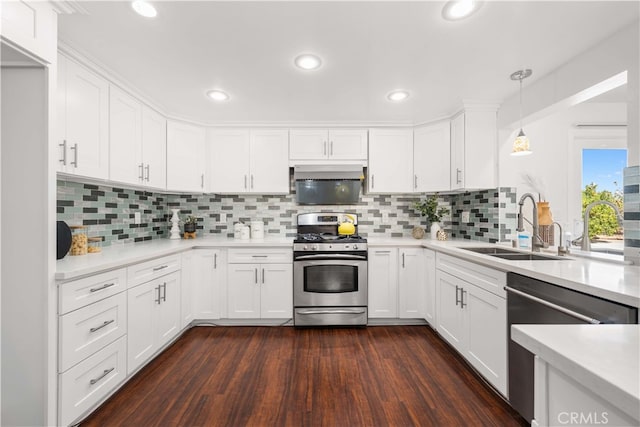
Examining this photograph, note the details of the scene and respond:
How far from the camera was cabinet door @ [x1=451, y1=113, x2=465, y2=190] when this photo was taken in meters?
2.91

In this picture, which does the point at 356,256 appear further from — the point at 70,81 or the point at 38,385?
the point at 70,81

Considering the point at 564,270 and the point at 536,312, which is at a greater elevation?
the point at 564,270

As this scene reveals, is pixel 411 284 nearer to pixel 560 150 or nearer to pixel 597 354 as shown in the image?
pixel 560 150

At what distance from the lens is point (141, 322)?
2.10 meters

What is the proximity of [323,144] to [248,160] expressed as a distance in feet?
2.99

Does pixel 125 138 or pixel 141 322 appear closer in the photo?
pixel 141 322

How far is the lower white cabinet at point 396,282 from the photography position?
9.90 ft

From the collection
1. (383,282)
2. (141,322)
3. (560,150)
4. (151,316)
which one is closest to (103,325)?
(141,322)

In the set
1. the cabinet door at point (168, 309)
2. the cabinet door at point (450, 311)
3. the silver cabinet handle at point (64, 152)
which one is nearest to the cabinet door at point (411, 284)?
the cabinet door at point (450, 311)

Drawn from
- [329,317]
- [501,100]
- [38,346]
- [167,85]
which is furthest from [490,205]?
[38,346]

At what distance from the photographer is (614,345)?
23.1 inches

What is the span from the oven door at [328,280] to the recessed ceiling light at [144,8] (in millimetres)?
2226

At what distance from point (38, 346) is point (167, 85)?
2.00 m

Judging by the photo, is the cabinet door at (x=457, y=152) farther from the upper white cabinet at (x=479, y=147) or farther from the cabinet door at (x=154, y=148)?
the cabinet door at (x=154, y=148)
